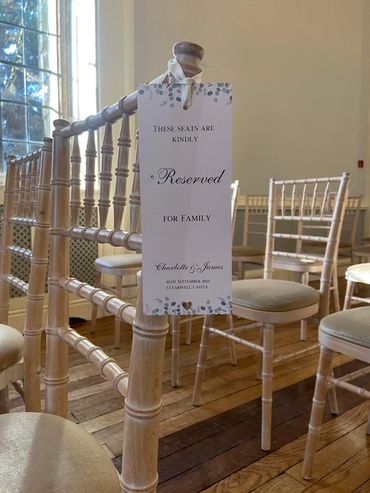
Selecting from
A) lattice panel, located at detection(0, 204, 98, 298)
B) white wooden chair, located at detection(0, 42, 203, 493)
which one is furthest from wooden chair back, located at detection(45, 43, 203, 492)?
lattice panel, located at detection(0, 204, 98, 298)

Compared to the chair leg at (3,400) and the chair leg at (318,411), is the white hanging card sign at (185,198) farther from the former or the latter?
the chair leg at (318,411)

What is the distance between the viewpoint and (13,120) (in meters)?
2.35

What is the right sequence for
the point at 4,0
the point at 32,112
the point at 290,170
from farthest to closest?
the point at 290,170 → the point at 32,112 → the point at 4,0

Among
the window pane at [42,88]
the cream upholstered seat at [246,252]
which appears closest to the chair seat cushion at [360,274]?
the cream upholstered seat at [246,252]

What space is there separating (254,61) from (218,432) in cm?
326

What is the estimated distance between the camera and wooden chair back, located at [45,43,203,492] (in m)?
0.48

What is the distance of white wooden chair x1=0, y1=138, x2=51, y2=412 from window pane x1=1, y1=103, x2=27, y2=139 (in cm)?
134

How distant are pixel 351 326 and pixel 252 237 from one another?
2.61 metres

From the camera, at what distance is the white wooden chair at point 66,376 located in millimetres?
485

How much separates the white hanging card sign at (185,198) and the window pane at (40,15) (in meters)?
2.45

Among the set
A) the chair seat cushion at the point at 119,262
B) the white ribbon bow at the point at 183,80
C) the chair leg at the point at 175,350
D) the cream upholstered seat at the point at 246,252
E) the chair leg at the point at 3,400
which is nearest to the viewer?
the white ribbon bow at the point at 183,80

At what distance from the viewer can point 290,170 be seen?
13.0ft

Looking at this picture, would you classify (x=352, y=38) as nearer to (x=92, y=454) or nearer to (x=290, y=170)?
(x=290, y=170)

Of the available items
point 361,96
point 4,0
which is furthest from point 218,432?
point 361,96
